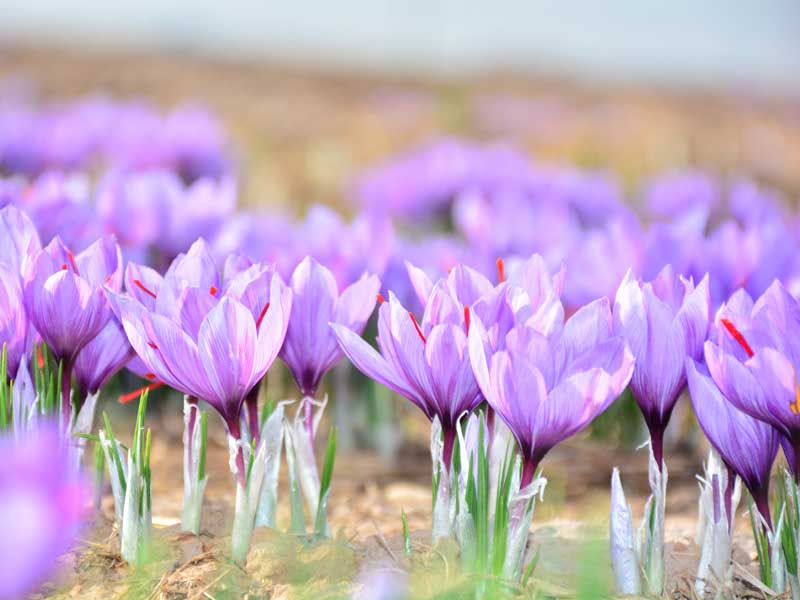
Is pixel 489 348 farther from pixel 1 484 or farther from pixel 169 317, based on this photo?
pixel 1 484

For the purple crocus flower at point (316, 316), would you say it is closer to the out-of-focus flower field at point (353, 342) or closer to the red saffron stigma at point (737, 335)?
the out-of-focus flower field at point (353, 342)

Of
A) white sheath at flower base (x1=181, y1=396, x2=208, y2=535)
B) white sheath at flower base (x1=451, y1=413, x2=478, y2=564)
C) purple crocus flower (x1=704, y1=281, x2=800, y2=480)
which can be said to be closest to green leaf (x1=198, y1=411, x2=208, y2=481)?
white sheath at flower base (x1=181, y1=396, x2=208, y2=535)

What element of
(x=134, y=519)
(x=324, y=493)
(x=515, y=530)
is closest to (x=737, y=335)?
(x=515, y=530)

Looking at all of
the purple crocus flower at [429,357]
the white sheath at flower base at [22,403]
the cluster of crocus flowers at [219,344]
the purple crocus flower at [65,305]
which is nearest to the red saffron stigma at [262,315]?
the cluster of crocus flowers at [219,344]

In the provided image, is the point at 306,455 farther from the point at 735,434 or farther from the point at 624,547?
the point at 735,434

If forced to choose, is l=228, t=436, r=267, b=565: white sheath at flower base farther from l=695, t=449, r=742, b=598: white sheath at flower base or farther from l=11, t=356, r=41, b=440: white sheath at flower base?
l=695, t=449, r=742, b=598: white sheath at flower base
